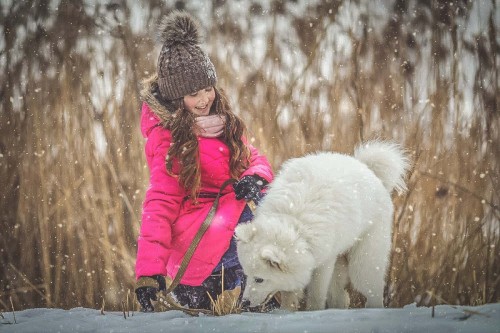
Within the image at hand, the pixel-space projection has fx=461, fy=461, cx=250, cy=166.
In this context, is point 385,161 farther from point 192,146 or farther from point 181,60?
point 181,60

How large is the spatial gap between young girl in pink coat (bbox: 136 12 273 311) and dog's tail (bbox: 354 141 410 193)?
2.38 feet

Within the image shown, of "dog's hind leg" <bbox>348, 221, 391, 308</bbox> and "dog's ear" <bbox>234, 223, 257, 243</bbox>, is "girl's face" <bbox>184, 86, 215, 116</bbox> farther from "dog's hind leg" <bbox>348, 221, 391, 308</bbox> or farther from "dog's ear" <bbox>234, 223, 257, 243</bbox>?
"dog's hind leg" <bbox>348, 221, 391, 308</bbox>

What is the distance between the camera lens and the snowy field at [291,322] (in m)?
1.56

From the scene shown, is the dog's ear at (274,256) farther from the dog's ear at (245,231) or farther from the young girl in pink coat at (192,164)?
the young girl in pink coat at (192,164)

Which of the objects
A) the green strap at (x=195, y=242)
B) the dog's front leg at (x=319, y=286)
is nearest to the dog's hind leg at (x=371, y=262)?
the dog's front leg at (x=319, y=286)

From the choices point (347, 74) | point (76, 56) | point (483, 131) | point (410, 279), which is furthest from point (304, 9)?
point (410, 279)

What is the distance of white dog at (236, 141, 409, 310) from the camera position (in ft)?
8.11

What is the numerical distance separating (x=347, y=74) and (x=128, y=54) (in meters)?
1.76

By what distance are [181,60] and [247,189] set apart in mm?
844

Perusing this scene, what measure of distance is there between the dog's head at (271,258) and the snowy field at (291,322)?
0.52m

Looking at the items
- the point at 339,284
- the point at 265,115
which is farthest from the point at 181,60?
the point at 339,284

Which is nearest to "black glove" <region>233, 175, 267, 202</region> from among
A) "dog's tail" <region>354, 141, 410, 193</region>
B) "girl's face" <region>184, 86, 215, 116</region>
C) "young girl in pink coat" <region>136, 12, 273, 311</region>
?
"young girl in pink coat" <region>136, 12, 273, 311</region>

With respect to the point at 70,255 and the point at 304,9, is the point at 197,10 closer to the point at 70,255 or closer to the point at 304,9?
the point at 304,9

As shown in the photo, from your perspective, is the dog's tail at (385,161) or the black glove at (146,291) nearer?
the black glove at (146,291)
